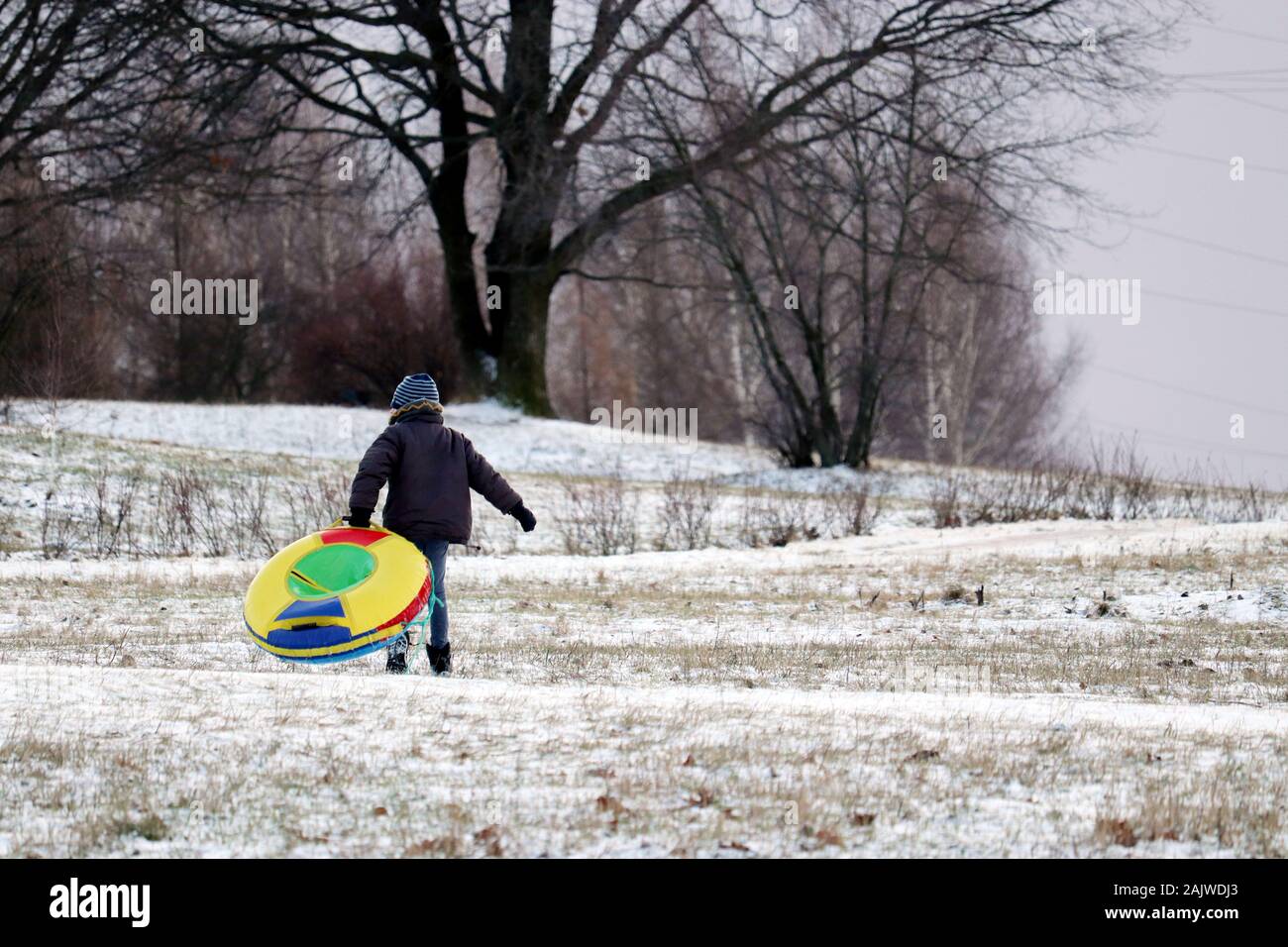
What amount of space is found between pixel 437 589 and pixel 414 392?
131 cm

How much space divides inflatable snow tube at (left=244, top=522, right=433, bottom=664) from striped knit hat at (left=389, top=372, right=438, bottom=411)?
3.85 ft

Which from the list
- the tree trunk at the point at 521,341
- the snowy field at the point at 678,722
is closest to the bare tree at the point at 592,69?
the tree trunk at the point at 521,341

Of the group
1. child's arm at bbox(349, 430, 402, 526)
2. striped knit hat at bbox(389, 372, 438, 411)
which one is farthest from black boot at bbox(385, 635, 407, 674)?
striped knit hat at bbox(389, 372, 438, 411)

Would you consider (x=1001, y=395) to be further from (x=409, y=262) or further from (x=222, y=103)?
(x=222, y=103)

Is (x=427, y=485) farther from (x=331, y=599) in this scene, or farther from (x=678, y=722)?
(x=678, y=722)

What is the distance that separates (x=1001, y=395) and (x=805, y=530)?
39274mm

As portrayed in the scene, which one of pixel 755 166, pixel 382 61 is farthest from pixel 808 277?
pixel 382 61

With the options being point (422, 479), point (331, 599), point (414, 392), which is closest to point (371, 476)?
point (422, 479)

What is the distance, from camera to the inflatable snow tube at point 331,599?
31.4ft

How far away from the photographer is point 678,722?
8.05 m

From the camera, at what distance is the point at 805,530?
76.9ft

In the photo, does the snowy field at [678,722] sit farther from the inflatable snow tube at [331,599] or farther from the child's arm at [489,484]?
the child's arm at [489,484]

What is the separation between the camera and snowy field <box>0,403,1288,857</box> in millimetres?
6168

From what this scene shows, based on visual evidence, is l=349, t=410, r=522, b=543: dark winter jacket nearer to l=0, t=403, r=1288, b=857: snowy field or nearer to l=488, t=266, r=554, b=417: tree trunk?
l=0, t=403, r=1288, b=857: snowy field
